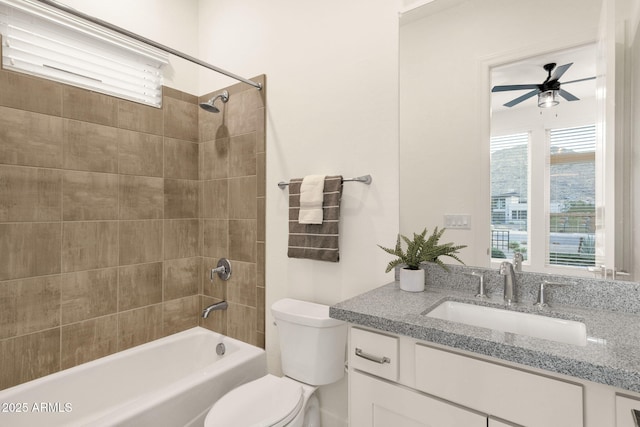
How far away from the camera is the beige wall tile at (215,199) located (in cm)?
225

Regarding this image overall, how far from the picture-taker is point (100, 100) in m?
1.92

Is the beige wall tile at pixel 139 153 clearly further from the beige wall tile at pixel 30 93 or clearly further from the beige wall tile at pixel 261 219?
the beige wall tile at pixel 261 219

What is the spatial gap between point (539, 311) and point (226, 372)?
1.46 metres

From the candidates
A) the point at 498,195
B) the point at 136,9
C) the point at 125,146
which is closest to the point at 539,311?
the point at 498,195

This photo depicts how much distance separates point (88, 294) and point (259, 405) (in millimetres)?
1196

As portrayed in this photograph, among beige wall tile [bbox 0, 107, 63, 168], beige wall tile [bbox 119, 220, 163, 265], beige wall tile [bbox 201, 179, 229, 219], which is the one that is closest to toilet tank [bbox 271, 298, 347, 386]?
beige wall tile [bbox 201, 179, 229, 219]

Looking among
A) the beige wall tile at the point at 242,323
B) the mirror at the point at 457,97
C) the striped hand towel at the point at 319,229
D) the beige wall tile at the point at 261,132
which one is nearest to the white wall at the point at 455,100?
the mirror at the point at 457,97

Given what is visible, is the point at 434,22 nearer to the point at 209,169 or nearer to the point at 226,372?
the point at 209,169

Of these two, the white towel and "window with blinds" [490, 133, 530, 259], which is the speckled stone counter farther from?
the white towel

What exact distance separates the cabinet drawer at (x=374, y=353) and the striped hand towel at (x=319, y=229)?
602mm

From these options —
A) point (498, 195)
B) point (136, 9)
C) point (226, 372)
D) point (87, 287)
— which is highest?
point (136, 9)

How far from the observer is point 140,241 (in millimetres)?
2100

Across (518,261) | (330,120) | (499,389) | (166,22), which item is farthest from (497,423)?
(166,22)

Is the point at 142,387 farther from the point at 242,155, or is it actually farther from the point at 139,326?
the point at 242,155
